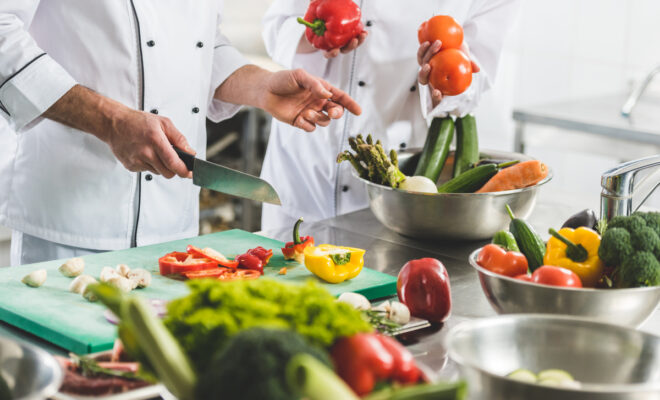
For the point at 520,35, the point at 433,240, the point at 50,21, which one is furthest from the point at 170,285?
the point at 520,35

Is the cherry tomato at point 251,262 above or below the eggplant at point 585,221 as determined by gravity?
below

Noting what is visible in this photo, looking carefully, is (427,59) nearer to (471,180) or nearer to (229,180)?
(471,180)

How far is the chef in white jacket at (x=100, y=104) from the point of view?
1.60 meters

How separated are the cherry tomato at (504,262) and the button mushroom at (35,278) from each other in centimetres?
74

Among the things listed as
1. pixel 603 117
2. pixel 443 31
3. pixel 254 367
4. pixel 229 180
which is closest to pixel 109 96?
pixel 229 180

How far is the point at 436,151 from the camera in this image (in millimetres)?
1862

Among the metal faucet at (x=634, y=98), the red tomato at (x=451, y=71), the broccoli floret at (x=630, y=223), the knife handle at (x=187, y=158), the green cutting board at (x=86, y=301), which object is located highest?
the red tomato at (x=451, y=71)

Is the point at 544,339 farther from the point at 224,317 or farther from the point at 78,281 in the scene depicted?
the point at 78,281

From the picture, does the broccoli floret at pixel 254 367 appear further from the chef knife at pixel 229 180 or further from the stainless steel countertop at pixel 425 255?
the chef knife at pixel 229 180

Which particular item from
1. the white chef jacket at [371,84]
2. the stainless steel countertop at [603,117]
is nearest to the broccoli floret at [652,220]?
the white chef jacket at [371,84]

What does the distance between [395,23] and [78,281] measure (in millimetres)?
1166

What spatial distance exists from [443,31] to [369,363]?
1286 mm

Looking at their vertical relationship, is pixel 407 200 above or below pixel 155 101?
below

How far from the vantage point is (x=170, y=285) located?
1.37m
